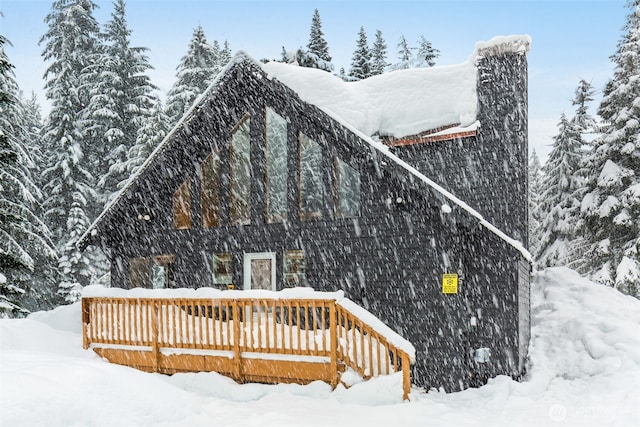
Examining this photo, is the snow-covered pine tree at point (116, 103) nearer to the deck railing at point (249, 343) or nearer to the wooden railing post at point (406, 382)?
the deck railing at point (249, 343)

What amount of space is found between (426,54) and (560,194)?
15.1 meters

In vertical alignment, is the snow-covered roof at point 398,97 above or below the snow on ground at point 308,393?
above

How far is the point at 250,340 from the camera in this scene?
873cm

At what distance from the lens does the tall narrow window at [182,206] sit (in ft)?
42.0

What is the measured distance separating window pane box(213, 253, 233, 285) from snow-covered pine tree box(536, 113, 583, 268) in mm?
15600

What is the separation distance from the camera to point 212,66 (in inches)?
1195

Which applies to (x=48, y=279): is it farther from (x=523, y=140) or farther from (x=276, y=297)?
(x=523, y=140)

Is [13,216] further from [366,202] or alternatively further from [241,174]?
[366,202]

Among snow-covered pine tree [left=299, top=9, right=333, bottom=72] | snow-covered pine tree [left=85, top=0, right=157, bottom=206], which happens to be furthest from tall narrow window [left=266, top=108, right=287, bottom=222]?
snow-covered pine tree [left=299, top=9, right=333, bottom=72]

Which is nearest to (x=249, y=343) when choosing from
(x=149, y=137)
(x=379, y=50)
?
(x=149, y=137)

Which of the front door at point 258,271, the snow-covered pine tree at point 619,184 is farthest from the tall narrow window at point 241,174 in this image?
the snow-covered pine tree at point 619,184

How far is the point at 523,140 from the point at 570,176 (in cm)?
1404

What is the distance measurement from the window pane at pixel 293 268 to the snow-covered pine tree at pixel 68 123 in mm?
15996

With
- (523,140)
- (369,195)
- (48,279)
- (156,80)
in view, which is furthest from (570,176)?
(48,279)
